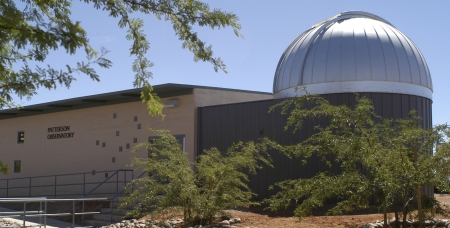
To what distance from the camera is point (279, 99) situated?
17.2m

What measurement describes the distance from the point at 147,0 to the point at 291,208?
9172 millimetres

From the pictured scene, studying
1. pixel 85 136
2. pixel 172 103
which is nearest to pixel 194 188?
pixel 172 103

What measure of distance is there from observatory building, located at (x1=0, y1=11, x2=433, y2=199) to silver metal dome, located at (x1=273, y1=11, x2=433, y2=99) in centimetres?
3

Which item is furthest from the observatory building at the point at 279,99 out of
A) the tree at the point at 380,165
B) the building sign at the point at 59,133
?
the tree at the point at 380,165

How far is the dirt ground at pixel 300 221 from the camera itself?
12680 millimetres

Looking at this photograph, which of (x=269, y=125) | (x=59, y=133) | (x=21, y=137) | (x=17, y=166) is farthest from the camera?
(x=21, y=137)

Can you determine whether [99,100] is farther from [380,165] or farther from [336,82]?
[380,165]

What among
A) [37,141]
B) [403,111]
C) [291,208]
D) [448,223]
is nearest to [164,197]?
[291,208]

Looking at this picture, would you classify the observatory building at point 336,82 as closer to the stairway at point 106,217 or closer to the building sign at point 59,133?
the stairway at point 106,217

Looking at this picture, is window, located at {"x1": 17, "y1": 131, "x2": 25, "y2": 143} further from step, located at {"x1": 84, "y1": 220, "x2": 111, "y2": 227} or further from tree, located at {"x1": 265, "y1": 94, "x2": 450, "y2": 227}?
tree, located at {"x1": 265, "y1": 94, "x2": 450, "y2": 227}

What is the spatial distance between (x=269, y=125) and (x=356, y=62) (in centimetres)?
322

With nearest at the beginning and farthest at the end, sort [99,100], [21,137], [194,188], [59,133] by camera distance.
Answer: [194,188]
[99,100]
[59,133]
[21,137]

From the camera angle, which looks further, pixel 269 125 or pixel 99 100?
pixel 99 100

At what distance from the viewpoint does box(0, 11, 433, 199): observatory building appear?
17328 mm
